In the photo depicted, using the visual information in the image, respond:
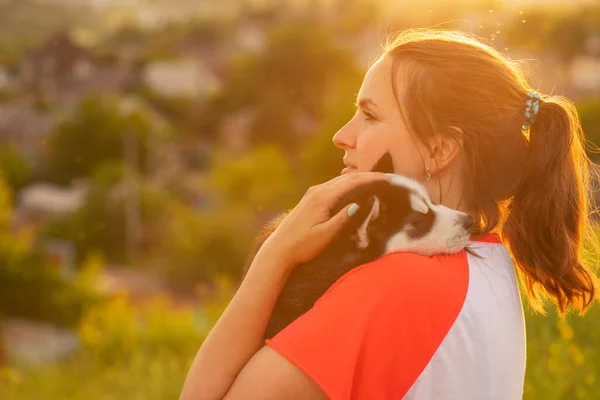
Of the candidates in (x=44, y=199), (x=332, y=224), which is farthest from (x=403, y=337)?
(x=44, y=199)

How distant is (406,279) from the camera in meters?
1.77

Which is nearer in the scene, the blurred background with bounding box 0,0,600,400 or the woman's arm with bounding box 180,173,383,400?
the woman's arm with bounding box 180,173,383,400

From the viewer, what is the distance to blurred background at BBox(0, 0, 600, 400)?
9.20m

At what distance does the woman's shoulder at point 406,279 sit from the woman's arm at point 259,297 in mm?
226

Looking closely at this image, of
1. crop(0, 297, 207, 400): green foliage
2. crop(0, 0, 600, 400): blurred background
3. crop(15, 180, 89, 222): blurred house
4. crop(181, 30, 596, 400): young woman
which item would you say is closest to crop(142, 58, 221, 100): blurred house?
crop(0, 0, 600, 400): blurred background

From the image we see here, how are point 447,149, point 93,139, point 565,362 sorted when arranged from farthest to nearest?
point 93,139
point 565,362
point 447,149

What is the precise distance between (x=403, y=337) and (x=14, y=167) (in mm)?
49988

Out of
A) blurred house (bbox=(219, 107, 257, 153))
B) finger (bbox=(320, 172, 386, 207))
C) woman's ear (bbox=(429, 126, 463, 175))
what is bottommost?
blurred house (bbox=(219, 107, 257, 153))

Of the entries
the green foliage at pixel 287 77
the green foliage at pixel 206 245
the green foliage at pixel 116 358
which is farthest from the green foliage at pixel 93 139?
the green foliage at pixel 116 358

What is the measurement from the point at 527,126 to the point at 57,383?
7.69 meters

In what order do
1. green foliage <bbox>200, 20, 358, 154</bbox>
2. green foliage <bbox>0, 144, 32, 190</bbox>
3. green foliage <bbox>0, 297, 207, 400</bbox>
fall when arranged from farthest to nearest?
1. green foliage <bbox>200, 20, 358, 154</bbox>
2. green foliage <bbox>0, 144, 32, 190</bbox>
3. green foliage <bbox>0, 297, 207, 400</bbox>

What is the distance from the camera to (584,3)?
45.1 metres

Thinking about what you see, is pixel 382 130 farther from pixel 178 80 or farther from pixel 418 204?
pixel 178 80

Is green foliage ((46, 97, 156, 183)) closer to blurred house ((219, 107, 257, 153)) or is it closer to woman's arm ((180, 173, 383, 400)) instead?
blurred house ((219, 107, 257, 153))
